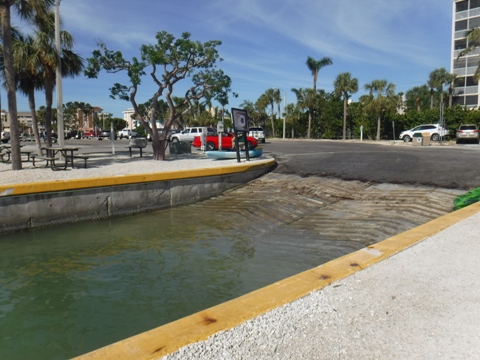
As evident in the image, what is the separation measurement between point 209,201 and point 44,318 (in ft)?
23.5

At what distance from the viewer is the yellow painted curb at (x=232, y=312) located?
268 cm

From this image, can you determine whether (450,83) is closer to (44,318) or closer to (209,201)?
(209,201)

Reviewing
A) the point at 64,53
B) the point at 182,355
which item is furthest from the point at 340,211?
the point at 64,53

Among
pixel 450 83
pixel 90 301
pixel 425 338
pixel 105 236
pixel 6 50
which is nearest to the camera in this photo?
pixel 425 338

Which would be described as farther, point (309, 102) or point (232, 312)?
point (309, 102)

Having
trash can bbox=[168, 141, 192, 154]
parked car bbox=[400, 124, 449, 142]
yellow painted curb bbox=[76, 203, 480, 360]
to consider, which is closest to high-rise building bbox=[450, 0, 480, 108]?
parked car bbox=[400, 124, 449, 142]

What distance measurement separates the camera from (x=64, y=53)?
64.3 feet

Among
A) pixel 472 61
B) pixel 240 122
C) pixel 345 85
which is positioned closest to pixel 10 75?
pixel 240 122

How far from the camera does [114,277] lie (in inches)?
235

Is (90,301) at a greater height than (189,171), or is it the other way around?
(189,171)

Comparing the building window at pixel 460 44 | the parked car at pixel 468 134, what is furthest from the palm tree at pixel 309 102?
the building window at pixel 460 44

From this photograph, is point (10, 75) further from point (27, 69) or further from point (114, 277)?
point (114, 277)

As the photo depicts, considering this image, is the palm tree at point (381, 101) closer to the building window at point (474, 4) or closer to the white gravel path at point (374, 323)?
the building window at point (474, 4)

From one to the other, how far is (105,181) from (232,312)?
24.2ft
